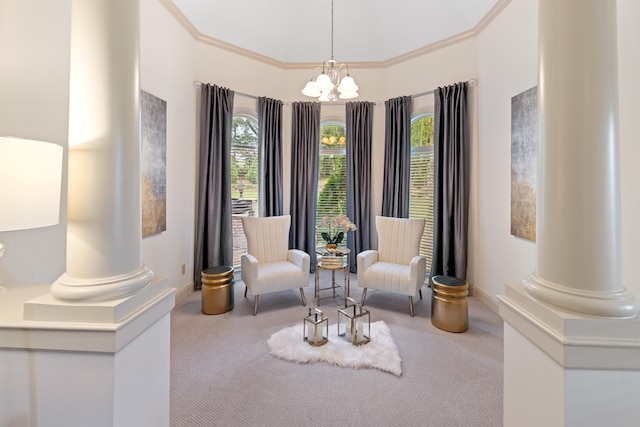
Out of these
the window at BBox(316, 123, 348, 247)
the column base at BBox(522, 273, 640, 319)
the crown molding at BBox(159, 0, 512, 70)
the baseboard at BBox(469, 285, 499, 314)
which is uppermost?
the crown molding at BBox(159, 0, 512, 70)

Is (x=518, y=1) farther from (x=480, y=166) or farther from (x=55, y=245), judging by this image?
(x=55, y=245)

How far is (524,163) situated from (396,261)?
172cm

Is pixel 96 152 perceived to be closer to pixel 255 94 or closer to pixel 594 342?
pixel 594 342

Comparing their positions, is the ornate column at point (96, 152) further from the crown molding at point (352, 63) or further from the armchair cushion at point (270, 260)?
the crown molding at point (352, 63)

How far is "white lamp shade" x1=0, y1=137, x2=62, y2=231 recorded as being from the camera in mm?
931

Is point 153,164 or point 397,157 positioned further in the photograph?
point 397,157

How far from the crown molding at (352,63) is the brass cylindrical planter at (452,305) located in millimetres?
2993

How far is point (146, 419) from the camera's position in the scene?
1.22m

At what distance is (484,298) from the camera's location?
3518 millimetres

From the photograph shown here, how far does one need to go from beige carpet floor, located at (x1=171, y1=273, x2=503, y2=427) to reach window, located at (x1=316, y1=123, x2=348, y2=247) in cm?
218

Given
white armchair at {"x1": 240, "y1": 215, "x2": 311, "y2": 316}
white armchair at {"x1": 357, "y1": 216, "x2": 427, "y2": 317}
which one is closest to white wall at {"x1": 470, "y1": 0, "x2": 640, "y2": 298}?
white armchair at {"x1": 357, "y1": 216, "x2": 427, "y2": 317}

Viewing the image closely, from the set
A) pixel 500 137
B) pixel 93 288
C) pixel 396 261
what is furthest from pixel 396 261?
pixel 93 288

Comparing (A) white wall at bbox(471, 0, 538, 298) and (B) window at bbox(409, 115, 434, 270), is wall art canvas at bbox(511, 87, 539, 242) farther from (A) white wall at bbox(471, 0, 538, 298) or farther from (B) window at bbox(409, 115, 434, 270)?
(B) window at bbox(409, 115, 434, 270)

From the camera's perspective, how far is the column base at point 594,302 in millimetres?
1021
